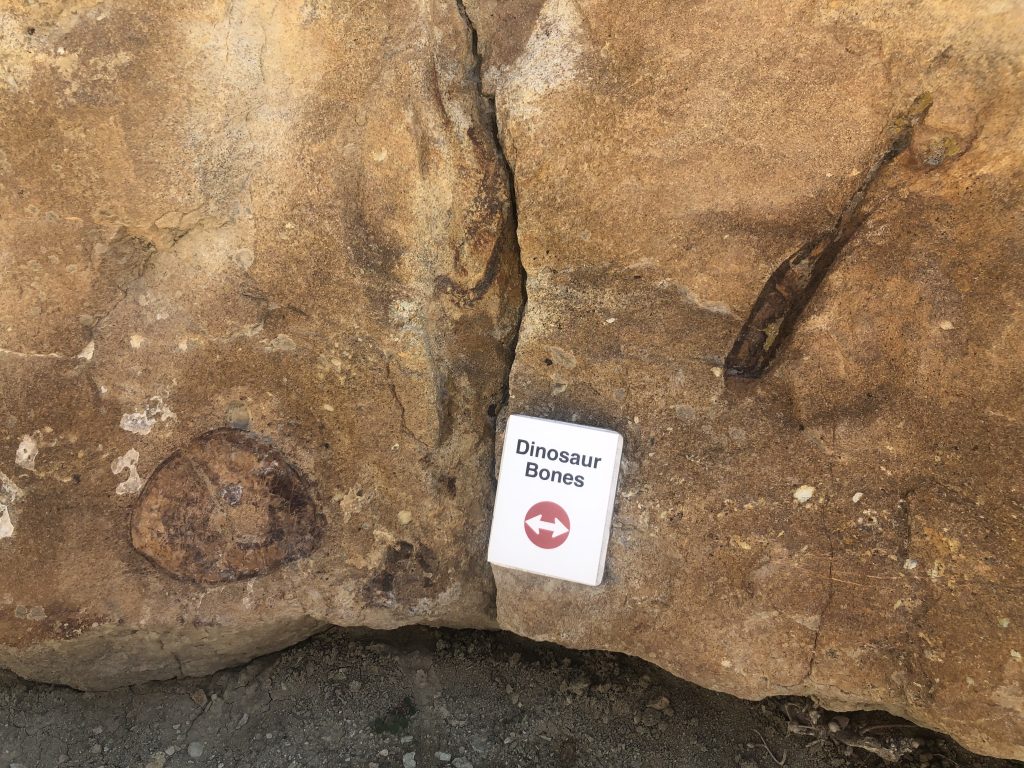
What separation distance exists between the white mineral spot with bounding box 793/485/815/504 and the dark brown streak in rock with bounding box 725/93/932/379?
0.24 meters

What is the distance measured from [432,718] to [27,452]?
121cm

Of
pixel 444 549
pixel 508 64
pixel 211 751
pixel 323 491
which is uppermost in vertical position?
pixel 508 64

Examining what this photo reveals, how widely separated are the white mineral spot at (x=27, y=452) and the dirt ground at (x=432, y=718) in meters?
0.76

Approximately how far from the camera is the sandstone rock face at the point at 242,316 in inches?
67.1

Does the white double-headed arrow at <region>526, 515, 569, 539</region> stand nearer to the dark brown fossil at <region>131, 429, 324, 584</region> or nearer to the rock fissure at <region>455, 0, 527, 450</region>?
the rock fissure at <region>455, 0, 527, 450</region>

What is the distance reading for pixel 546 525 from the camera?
1.67 m

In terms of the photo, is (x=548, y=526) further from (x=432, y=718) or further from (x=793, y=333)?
(x=432, y=718)

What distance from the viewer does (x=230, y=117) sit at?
5.68 ft

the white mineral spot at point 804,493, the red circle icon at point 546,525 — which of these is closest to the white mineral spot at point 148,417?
the red circle icon at point 546,525

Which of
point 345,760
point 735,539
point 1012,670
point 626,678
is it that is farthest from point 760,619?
point 345,760

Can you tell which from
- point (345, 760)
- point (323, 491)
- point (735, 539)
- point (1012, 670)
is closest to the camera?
point (1012, 670)

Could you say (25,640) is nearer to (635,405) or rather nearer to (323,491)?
(323,491)

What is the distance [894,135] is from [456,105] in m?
0.90

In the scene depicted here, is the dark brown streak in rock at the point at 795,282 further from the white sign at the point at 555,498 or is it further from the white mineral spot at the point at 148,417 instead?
the white mineral spot at the point at 148,417
